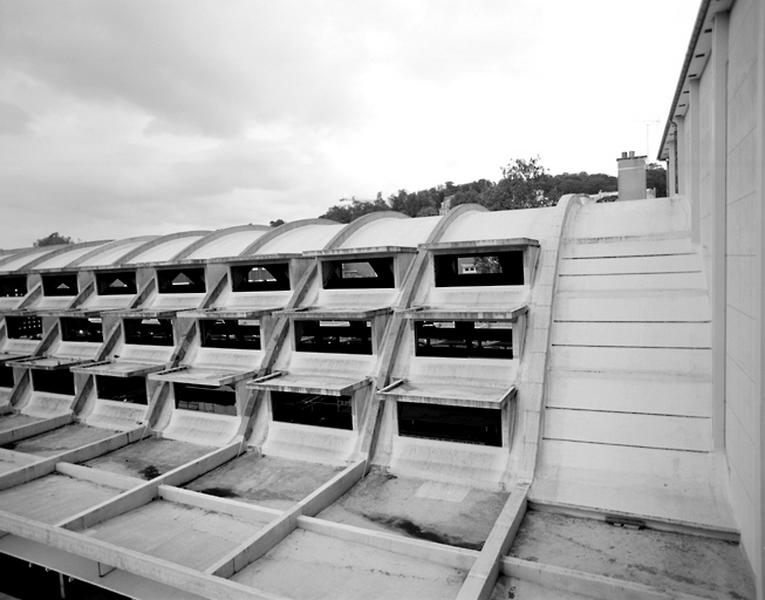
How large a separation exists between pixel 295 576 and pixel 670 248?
58.5 feet

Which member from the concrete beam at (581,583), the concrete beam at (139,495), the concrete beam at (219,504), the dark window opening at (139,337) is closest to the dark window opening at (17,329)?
the dark window opening at (139,337)

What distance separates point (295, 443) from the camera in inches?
810

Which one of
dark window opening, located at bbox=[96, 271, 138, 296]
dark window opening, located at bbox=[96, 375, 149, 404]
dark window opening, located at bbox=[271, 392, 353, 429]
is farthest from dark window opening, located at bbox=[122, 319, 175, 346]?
dark window opening, located at bbox=[271, 392, 353, 429]

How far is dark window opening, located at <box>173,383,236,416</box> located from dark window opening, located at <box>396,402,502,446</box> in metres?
8.51

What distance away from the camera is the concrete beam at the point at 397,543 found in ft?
41.9

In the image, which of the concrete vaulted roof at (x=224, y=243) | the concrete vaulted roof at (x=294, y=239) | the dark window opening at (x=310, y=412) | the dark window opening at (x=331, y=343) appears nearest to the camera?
the dark window opening at (x=310, y=412)

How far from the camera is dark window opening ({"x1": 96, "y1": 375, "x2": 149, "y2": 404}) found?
2666 cm

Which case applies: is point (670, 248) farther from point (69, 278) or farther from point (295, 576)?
point (69, 278)

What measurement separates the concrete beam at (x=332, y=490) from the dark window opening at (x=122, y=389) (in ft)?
47.0

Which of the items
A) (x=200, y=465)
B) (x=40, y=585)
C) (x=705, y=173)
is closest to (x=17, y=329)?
(x=200, y=465)

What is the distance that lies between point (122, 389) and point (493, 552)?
22634 millimetres

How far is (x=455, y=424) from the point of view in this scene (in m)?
19.2

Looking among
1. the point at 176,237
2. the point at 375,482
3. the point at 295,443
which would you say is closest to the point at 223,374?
the point at 295,443

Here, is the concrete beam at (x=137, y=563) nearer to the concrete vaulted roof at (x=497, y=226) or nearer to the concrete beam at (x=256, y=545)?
the concrete beam at (x=256, y=545)
